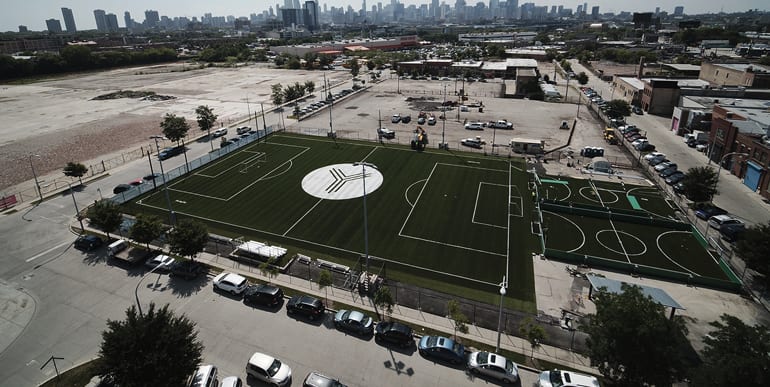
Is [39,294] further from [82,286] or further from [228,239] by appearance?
[228,239]

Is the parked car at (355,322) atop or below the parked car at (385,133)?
below

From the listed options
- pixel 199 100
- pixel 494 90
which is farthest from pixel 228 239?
pixel 494 90

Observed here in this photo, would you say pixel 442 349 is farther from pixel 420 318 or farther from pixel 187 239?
pixel 187 239

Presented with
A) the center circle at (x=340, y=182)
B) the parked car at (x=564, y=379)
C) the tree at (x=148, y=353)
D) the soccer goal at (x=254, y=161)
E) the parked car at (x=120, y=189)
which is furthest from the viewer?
the soccer goal at (x=254, y=161)

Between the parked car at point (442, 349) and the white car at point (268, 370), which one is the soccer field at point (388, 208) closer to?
the parked car at point (442, 349)

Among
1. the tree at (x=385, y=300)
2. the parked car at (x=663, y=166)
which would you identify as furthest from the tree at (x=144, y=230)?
the parked car at (x=663, y=166)

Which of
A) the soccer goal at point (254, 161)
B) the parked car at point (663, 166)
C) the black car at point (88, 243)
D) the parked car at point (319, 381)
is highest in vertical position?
the soccer goal at point (254, 161)
